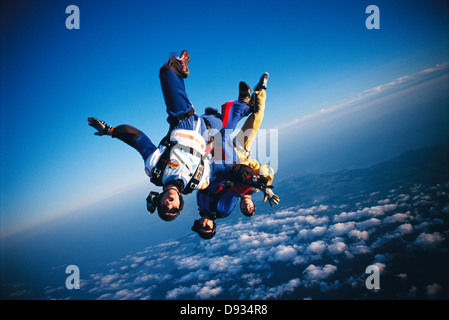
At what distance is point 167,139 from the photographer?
5.07ft

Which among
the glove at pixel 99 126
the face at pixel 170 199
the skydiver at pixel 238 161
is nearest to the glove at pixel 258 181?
the skydiver at pixel 238 161

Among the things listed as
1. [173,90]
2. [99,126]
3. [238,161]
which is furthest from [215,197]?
[99,126]

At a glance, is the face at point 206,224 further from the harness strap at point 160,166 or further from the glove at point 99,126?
the glove at point 99,126

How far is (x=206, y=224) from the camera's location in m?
1.59

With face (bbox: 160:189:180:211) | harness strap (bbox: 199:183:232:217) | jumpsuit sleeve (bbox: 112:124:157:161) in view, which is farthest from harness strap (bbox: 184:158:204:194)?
jumpsuit sleeve (bbox: 112:124:157:161)

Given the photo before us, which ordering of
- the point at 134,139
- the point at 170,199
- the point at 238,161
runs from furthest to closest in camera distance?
the point at 238,161
the point at 134,139
the point at 170,199

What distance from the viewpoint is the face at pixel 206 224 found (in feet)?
5.18

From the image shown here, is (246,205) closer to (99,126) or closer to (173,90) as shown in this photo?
(173,90)

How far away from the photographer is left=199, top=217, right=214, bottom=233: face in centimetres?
158

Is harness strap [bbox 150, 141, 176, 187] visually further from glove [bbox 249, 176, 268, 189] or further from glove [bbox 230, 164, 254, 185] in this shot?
glove [bbox 249, 176, 268, 189]

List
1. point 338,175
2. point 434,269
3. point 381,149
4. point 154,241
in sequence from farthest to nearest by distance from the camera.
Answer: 1. point 381,149
2. point 338,175
3. point 154,241
4. point 434,269
